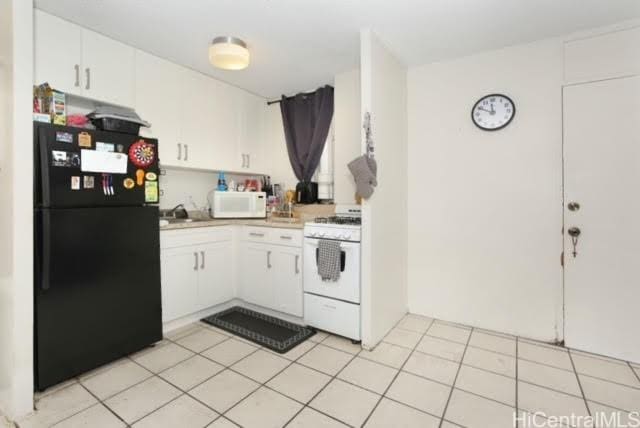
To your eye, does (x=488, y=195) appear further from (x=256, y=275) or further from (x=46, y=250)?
(x=46, y=250)

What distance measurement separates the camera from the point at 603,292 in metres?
2.20

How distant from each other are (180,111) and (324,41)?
1477mm

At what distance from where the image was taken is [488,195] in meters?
2.58

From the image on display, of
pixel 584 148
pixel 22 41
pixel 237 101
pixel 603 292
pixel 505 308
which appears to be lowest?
pixel 505 308

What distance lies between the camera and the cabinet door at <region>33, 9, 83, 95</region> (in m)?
2.03

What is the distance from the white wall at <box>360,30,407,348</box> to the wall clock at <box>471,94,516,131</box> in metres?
0.62

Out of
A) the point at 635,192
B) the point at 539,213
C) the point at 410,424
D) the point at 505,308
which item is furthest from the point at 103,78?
the point at 635,192

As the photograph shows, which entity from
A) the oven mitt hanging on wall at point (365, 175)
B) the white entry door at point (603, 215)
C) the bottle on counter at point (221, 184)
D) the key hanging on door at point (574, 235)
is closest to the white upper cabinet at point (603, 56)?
the white entry door at point (603, 215)

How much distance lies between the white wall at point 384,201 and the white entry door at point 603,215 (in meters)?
1.23

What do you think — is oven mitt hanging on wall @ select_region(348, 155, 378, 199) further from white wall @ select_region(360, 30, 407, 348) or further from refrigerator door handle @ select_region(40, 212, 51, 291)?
→ refrigerator door handle @ select_region(40, 212, 51, 291)

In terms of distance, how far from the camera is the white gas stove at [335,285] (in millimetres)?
2338

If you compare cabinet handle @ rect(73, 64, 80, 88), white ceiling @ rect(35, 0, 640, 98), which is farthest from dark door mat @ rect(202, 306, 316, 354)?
white ceiling @ rect(35, 0, 640, 98)

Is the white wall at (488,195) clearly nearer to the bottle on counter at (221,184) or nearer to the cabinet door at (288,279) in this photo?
the cabinet door at (288,279)

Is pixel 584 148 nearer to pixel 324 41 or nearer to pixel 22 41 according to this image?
pixel 324 41
